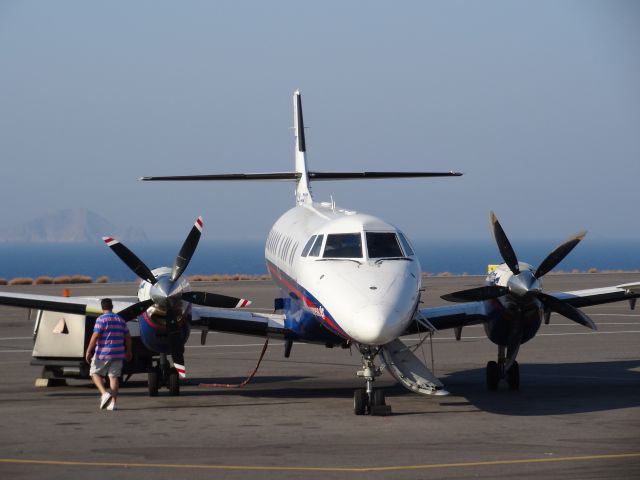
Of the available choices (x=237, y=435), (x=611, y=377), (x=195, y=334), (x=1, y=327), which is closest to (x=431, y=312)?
(x=611, y=377)

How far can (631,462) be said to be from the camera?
11.2m

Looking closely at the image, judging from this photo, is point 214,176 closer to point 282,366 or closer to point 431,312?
point 282,366

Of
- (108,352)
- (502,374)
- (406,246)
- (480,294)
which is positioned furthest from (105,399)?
(502,374)

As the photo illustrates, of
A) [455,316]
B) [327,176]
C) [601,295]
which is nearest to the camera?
[455,316]

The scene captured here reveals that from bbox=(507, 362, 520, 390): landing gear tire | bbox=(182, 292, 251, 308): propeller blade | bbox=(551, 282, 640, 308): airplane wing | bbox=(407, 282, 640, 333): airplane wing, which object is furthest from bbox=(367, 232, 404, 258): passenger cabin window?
bbox=(551, 282, 640, 308): airplane wing

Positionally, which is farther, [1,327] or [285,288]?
[1,327]

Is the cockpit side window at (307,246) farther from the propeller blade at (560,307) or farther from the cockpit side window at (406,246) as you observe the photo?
the propeller blade at (560,307)

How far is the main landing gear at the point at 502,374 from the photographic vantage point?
1820 cm

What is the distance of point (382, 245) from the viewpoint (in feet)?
53.6

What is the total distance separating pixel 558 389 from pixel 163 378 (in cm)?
722

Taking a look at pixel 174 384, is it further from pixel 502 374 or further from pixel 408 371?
pixel 502 374

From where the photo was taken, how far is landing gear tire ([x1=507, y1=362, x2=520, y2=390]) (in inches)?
716

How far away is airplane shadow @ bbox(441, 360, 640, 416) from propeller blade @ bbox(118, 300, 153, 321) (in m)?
5.74

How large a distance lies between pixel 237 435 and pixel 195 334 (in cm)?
1798
